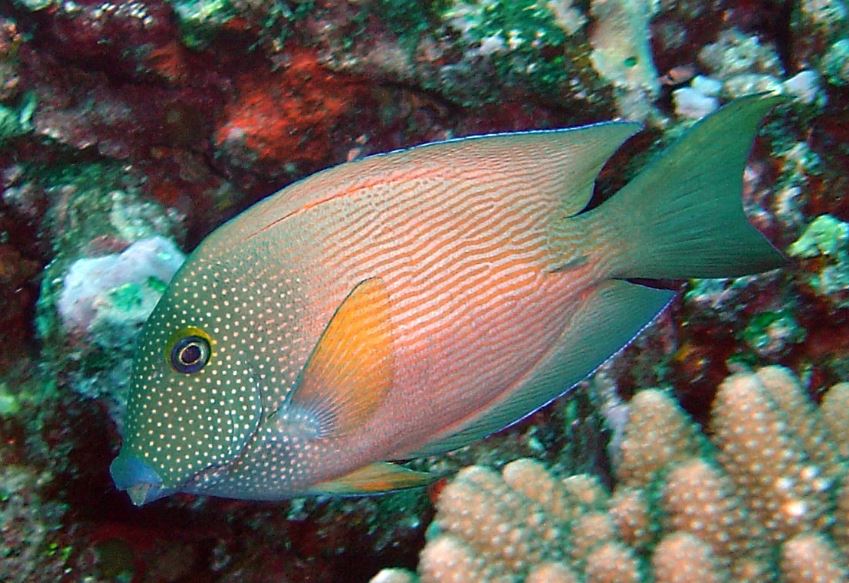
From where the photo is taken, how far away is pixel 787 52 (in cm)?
299

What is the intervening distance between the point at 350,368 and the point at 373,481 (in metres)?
0.38

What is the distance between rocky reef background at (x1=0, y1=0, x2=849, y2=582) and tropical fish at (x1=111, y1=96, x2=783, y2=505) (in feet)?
2.25

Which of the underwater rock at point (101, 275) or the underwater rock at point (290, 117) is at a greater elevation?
the underwater rock at point (290, 117)

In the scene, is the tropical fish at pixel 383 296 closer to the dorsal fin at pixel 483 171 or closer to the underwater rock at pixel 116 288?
the dorsal fin at pixel 483 171

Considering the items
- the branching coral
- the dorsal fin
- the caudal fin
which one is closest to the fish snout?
the dorsal fin

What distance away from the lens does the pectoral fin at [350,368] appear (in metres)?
1.87

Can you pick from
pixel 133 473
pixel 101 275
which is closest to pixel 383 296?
pixel 133 473

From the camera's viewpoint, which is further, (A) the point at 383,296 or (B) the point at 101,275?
(B) the point at 101,275

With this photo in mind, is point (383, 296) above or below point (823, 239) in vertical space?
above

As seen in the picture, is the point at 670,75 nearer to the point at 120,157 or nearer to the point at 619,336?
the point at 619,336

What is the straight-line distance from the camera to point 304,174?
9.62ft

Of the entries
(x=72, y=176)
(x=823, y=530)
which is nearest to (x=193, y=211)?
(x=72, y=176)

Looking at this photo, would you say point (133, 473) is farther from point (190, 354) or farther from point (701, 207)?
point (701, 207)

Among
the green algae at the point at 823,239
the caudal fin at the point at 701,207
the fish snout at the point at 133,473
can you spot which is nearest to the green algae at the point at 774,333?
the green algae at the point at 823,239
